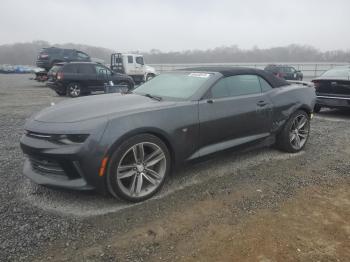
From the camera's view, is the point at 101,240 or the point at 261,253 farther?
the point at 101,240

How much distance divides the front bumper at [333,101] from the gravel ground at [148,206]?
3168 millimetres

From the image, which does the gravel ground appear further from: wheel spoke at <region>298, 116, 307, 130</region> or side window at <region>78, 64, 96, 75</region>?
side window at <region>78, 64, 96, 75</region>

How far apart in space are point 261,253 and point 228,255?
0.89 ft

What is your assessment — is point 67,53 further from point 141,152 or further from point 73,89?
point 141,152

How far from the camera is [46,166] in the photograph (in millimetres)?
3377

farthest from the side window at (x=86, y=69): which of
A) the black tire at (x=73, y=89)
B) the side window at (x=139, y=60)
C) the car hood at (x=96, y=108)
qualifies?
the car hood at (x=96, y=108)

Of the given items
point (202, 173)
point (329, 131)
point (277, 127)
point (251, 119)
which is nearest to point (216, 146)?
point (202, 173)

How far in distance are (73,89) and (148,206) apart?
464 inches

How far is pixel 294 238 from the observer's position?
2.86 metres

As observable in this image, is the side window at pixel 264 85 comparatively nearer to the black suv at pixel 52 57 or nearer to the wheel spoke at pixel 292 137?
the wheel spoke at pixel 292 137

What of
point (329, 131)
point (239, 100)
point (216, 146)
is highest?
point (239, 100)

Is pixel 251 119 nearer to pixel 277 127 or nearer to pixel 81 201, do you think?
pixel 277 127

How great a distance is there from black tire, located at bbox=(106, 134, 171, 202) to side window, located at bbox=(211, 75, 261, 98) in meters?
1.12

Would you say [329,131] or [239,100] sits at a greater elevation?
[239,100]
